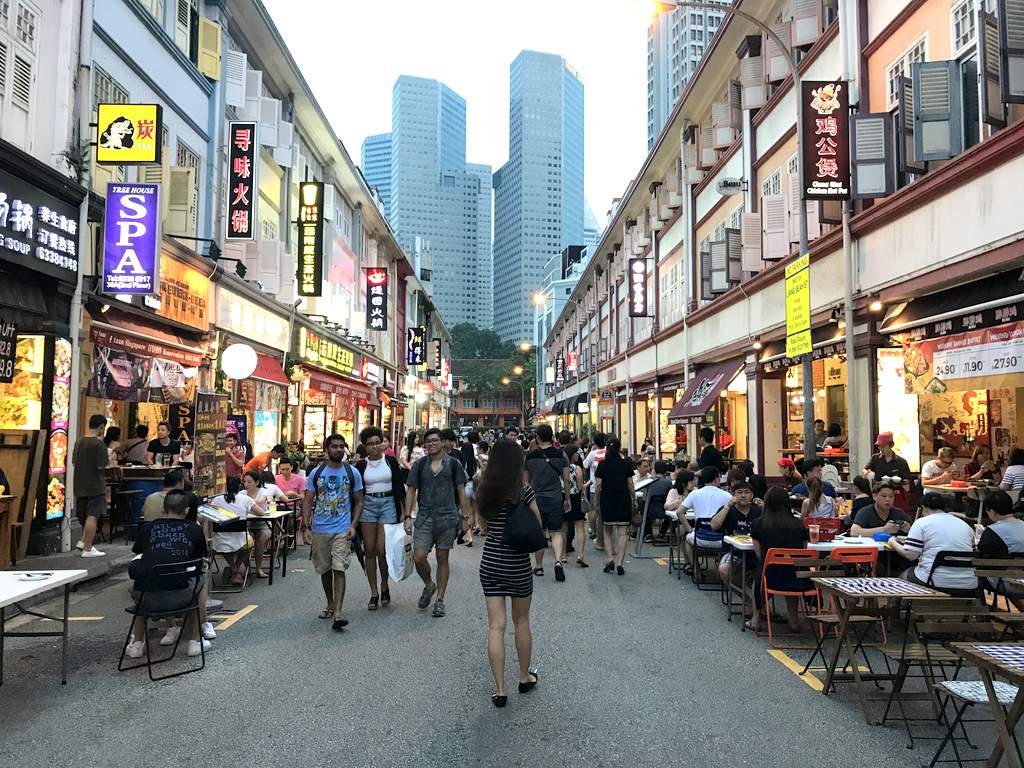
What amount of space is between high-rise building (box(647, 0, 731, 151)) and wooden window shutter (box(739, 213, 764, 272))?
279 feet

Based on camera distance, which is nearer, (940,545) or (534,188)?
(940,545)

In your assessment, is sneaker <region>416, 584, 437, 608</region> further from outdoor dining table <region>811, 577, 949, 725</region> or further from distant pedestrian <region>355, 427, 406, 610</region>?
outdoor dining table <region>811, 577, 949, 725</region>

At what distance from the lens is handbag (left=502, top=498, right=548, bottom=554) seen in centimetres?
531

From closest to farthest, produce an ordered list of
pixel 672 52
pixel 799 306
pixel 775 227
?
pixel 799 306
pixel 775 227
pixel 672 52

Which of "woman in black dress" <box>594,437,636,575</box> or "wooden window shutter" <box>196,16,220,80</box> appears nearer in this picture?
"woman in black dress" <box>594,437,636,575</box>

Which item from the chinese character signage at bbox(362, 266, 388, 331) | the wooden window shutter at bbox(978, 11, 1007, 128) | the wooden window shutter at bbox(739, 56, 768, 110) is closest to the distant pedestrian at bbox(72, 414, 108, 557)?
the wooden window shutter at bbox(978, 11, 1007, 128)

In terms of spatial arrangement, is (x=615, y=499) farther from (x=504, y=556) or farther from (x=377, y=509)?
(x=504, y=556)

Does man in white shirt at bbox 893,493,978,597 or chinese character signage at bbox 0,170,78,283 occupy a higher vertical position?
chinese character signage at bbox 0,170,78,283

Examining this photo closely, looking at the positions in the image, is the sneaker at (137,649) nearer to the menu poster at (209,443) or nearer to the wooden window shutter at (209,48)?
the menu poster at (209,443)

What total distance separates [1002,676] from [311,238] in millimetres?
20739

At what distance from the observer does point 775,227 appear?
15961 millimetres

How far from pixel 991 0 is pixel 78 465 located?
1375 centimetres

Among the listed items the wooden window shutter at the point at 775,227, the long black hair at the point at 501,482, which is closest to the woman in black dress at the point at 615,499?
the long black hair at the point at 501,482

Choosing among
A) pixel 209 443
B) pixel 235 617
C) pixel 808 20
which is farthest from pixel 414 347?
pixel 235 617
